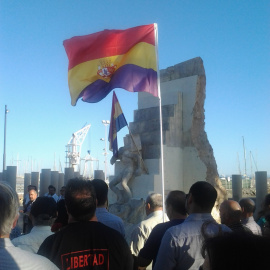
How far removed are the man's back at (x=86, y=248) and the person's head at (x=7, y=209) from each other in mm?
490

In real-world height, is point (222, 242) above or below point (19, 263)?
above

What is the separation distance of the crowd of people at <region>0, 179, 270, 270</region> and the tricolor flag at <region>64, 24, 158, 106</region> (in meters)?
3.28

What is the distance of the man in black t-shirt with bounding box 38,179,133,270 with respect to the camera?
217 centimetres

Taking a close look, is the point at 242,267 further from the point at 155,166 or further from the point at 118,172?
the point at 118,172

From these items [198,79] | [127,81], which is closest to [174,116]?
[198,79]

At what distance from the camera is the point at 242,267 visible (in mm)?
1137

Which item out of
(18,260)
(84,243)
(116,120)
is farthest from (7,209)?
(116,120)

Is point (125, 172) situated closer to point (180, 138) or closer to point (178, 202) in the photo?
point (180, 138)

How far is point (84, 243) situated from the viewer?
2.20 m

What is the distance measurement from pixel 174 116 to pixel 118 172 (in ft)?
7.61

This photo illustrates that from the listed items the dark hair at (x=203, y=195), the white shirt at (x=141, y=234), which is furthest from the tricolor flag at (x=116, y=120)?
the dark hair at (x=203, y=195)

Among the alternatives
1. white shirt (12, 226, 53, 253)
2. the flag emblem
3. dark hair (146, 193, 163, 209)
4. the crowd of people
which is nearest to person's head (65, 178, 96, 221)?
the crowd of people

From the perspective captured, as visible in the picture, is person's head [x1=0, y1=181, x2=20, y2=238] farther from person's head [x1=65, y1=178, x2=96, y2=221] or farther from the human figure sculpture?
the human figure sculpture

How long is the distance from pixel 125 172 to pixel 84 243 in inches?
290
